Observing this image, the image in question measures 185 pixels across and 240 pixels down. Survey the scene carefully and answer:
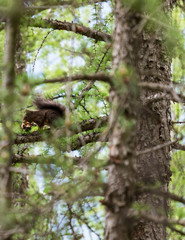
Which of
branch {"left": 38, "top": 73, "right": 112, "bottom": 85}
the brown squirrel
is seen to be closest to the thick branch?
branch {"left": 38, "top": 73, "right": 112, "bottom": 85}

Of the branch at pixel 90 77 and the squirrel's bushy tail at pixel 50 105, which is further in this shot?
the squirrel's bushy tail at pixel 50 105

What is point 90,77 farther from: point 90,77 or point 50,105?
point 50,105

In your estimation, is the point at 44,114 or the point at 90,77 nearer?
the point at 90,77

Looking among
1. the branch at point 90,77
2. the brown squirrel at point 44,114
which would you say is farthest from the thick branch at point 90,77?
the brown squirrel at point 44,114

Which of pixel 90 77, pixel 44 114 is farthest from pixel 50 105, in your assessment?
pixel 90 77

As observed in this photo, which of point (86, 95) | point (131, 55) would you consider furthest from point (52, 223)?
point (86, 95)

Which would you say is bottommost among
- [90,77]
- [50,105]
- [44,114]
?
[44,114]

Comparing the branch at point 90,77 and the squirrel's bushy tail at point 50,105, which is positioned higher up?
the branch at point 90,77

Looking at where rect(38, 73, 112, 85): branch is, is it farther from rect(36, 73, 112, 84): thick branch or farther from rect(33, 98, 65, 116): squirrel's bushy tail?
rect(33, 98, 65, 116): squirrel's bushy tail

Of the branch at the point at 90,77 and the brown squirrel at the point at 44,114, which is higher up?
the branch at the point at 90,77

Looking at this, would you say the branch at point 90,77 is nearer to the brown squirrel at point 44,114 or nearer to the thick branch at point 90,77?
the thick branch at point 90,77

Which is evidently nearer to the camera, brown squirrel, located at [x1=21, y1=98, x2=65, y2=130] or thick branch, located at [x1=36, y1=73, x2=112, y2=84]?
thick branch, located at [x1=36, y1=73, x2=112, y2=84]

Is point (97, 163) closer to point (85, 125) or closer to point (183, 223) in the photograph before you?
point (183, 223)

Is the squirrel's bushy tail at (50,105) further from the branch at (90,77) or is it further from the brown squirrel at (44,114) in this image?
the branch at (90,77)
